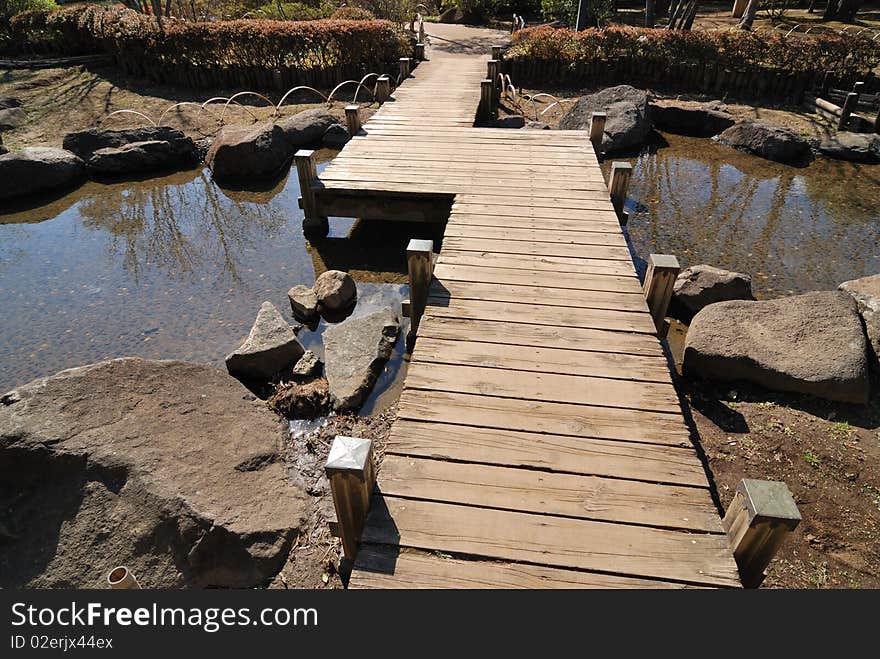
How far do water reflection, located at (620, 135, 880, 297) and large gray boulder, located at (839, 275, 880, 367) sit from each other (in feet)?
3.81

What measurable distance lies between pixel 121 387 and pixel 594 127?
872cm

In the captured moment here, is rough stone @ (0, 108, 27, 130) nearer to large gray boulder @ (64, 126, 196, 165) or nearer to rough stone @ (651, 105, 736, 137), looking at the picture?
large gray boulder @ (64, 126, 196, 165)

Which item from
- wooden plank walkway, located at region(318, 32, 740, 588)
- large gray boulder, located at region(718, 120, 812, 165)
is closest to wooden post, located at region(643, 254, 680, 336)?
wooden plank walkway, located at region(318, 32, 740, 588)

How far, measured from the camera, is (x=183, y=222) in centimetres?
945

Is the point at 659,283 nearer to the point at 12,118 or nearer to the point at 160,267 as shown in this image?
the point at 160,267

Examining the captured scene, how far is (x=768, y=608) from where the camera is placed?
2.88 metres

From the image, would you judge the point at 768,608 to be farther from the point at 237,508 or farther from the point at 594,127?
the point at 594,127

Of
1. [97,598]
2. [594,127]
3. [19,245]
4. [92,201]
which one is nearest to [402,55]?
[594,127]

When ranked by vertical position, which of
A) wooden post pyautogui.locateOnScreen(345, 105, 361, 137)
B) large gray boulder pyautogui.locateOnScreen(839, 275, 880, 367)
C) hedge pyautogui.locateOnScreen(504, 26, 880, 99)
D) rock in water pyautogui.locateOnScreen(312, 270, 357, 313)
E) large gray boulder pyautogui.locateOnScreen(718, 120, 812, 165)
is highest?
hedge pyautogui.locateOnScreen(504, 26, 880, 99)

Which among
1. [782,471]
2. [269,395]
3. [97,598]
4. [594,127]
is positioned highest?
[594,127]

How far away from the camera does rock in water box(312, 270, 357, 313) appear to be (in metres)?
7.06

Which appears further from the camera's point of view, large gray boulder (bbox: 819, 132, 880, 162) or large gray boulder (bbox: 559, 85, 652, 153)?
large gray boulder (bbox: 559, 85, 652, 153)

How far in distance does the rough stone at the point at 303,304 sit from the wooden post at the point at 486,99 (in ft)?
27.2

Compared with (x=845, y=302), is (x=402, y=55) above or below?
above
